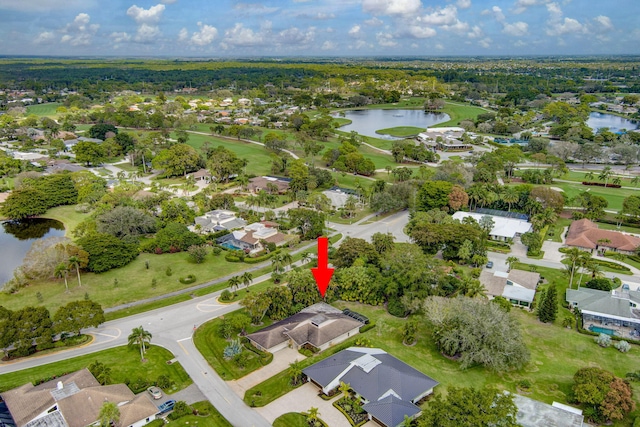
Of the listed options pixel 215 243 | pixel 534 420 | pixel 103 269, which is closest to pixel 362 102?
pixel 215 243

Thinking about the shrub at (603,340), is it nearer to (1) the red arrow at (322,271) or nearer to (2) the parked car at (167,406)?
(1) the red arrow at (322,271)

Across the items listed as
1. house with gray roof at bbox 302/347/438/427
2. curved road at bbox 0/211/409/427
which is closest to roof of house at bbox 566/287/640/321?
house with gray roof at bbox 302/347/438/427

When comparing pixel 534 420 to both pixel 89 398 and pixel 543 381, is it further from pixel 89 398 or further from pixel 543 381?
pixel 89 398

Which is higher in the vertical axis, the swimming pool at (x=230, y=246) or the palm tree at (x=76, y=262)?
the palm tree at (x=76, y=262)

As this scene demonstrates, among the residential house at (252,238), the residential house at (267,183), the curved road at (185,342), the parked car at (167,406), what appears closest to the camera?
the parked car at (167,406)

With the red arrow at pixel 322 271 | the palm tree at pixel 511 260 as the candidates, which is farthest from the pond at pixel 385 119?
the red arrow at pixel 322 271

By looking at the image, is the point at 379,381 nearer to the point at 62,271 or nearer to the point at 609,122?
the point at 62,271
